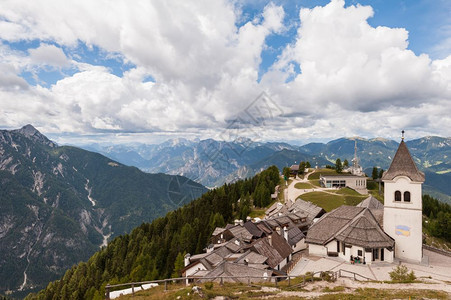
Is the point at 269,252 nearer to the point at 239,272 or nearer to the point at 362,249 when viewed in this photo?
the point at 239,272

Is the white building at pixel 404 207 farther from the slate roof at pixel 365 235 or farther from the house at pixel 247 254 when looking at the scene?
the house at pixel 247 254

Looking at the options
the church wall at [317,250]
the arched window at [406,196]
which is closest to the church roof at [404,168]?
the arched window at [406,196]

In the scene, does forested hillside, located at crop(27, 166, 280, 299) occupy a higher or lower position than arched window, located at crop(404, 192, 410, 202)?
lower

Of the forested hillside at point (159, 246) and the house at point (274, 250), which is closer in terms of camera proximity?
the house at point (274, 250)

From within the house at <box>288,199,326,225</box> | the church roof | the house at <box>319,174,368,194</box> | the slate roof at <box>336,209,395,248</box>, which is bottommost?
the slate roof at <box>336,209,395,248</box>

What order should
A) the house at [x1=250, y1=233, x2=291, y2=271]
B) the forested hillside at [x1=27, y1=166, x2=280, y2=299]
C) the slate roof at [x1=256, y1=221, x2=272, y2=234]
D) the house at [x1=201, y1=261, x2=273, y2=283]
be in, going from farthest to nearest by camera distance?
the forested hillside at [x1=27, y1=166, x2=280, y2=299]
the slate roof at [x1=256, y1=221, x2=272, y2=234]
the house at [x1=250, y1=233, x2=291, y2=271]
the house at [x1=201, y1=261, x2=273, y2=283]

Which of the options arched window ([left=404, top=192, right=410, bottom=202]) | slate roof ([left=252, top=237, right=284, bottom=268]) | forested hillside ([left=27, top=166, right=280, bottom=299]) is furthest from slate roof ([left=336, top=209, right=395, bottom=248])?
forested hillside ([left=27, top=166, right=280, bottom=299])

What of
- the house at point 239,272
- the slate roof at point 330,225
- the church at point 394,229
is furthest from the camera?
the slate roof at point 330,225

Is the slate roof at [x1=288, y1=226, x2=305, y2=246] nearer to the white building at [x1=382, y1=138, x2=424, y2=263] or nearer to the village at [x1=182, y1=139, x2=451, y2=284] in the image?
the village at [x1=182, y1=139, x2=451, y2=284]
